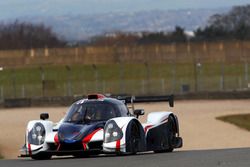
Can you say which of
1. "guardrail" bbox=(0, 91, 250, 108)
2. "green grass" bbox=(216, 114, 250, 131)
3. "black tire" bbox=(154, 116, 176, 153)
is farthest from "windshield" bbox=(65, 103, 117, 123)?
"guardrail" bbox=(0, 91, 250, 108)

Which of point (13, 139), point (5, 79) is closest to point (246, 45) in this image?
point (5, 79)

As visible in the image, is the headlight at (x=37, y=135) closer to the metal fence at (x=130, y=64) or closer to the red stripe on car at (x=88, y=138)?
the red stripe on car at (x=88, y=138)

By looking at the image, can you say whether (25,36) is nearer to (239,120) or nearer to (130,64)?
(130,64)

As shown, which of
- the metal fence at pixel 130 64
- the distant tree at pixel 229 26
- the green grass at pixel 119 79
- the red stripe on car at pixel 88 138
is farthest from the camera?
the distant tree at pixel 229 26

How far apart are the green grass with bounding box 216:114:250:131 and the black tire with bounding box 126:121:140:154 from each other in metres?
19.0

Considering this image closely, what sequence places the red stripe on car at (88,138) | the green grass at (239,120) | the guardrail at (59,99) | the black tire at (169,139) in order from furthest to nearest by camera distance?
the guardrail at (59,99), the green grass at (239,120), the black tire at (169,139), the red stripe on car at (88,138)

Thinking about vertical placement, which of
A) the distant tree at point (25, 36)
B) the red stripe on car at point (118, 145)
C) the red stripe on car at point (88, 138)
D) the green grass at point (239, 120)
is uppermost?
the distant tree at point (25, 36)

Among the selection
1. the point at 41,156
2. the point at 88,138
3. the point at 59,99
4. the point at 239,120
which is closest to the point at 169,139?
the point at 88,138

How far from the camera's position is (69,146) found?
63.3ft

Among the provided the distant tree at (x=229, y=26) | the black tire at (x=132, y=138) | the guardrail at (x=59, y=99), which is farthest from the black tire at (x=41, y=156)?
the distant tree at (x=229, y=26)

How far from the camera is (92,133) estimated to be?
19562 mm

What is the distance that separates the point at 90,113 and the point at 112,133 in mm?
1250

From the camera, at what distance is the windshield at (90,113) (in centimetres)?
2044

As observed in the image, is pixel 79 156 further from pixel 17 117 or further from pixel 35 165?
pixel 17 117
